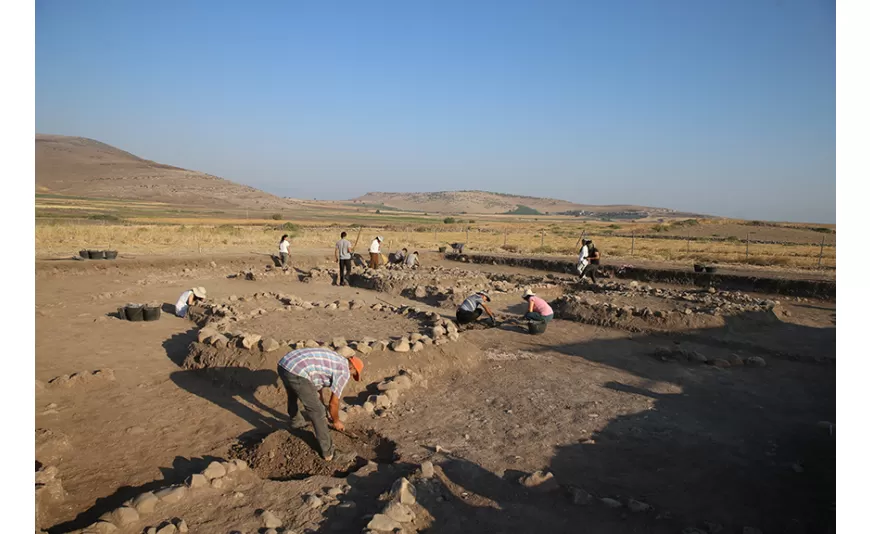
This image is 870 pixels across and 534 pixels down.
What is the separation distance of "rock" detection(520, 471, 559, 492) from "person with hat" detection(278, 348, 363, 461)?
78.6 inches

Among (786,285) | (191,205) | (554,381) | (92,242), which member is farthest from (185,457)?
(191,205)

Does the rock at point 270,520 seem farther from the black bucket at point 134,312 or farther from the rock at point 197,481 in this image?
the black bucket at point 134,312

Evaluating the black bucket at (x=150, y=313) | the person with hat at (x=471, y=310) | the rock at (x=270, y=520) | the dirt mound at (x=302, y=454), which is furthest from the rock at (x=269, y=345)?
the black bucket at (x=150, y=313)

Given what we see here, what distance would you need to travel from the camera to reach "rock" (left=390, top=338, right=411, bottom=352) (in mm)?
8422

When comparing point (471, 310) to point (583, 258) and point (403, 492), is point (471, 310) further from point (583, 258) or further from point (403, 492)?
point (583, 258)

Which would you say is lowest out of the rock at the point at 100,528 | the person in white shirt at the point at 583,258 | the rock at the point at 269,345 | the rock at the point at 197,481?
the rock at the point at 100,528

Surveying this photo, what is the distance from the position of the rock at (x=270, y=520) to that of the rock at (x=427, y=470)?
129cm

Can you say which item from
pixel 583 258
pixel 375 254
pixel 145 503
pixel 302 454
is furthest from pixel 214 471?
pixel 375 254

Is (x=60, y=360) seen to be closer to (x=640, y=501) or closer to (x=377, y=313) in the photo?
(x=377, y=313)

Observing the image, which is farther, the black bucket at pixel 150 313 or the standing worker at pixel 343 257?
the standing worker at pixel 343 257

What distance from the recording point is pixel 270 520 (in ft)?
13.5

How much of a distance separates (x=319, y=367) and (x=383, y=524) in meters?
1.86

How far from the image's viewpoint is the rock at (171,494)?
439 cm

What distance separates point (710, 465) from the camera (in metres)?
5.25
